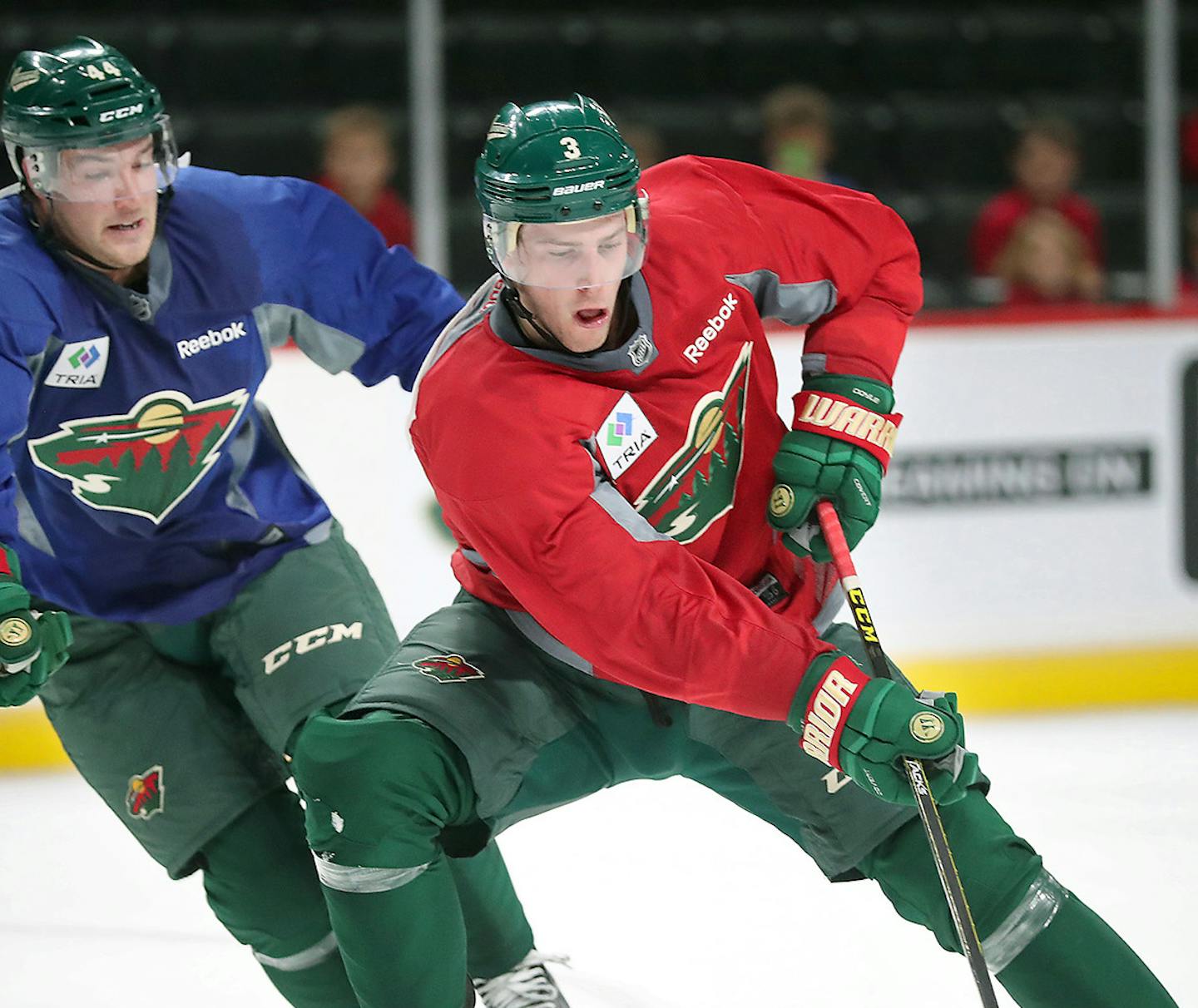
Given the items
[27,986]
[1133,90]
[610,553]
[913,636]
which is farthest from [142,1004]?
[1133,90]

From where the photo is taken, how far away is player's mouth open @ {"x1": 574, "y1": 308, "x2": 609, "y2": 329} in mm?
1781

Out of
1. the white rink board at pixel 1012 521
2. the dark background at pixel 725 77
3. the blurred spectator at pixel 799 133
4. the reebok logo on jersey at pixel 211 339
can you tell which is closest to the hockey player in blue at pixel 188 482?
the reebok logo on jersey at pixel 211 339

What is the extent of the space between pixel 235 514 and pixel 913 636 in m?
1.92

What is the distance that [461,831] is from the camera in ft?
6.25

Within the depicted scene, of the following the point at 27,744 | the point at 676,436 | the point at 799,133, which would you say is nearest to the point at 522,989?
the point at 676,436

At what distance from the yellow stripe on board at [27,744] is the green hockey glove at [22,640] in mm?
1789

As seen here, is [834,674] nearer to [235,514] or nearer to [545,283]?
[545,283]

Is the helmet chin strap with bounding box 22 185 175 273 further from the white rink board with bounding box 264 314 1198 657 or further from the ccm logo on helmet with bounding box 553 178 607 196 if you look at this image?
the white rink board with bounding box 264 314 1198 657

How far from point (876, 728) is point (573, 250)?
21.3 inches

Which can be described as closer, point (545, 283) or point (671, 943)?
point (545, 283)

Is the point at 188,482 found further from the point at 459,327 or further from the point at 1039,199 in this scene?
the point at 1039,199

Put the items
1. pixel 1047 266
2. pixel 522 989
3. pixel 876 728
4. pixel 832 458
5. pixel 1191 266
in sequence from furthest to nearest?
pixel 1191 266
pixel 1047 266
pixel 522 989
pixel 832 458
pixel 876 728

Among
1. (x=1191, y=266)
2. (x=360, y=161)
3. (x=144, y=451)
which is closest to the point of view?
(x=144, y=451)

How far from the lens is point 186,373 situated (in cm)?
209
